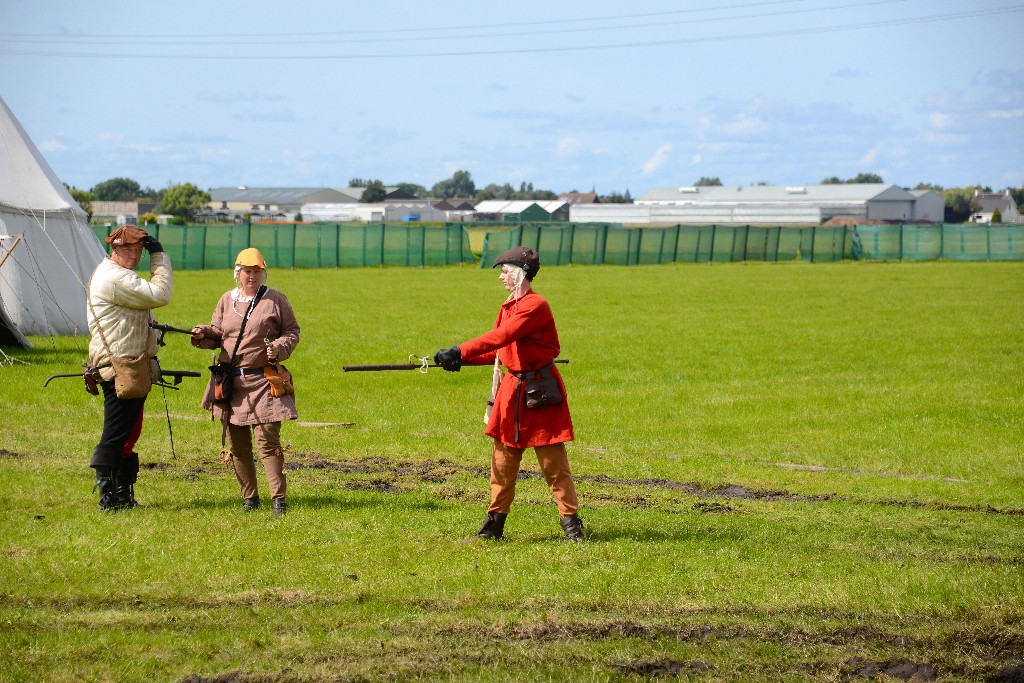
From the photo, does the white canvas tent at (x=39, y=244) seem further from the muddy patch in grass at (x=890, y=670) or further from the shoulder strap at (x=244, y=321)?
the muddy patch in grass at (x=890, y=670)

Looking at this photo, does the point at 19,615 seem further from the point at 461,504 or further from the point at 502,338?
the point at 461,504

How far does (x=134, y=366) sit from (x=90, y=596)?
7.86 ft

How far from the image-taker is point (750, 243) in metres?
66.9

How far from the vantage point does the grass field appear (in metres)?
5.94

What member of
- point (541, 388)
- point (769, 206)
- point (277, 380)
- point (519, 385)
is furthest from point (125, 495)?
point (769, 206)

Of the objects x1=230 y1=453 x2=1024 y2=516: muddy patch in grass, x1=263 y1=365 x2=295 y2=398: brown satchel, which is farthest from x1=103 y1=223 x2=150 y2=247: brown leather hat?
x1=230 y1=453 x2=1024 y2=516: muddy patch in grass

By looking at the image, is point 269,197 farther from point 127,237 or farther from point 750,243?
point 127,237

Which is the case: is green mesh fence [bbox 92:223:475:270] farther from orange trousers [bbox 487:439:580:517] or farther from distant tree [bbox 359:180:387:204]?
distant tree [bbox 359:180:387:204]

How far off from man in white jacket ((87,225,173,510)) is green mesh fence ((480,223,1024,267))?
4965cm

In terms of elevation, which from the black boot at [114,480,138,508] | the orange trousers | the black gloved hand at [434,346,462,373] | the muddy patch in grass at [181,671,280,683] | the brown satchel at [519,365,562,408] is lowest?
the black boot at [114,480,138,508]

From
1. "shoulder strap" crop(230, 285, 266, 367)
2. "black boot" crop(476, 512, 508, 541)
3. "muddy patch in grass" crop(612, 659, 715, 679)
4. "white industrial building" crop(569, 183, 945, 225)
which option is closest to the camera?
"muddy patch in grass" crop(612, 659, 715, 679)

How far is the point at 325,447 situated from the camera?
13008 mm

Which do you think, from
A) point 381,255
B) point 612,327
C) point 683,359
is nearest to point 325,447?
point 683,359

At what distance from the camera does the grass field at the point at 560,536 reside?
5.94 meters
